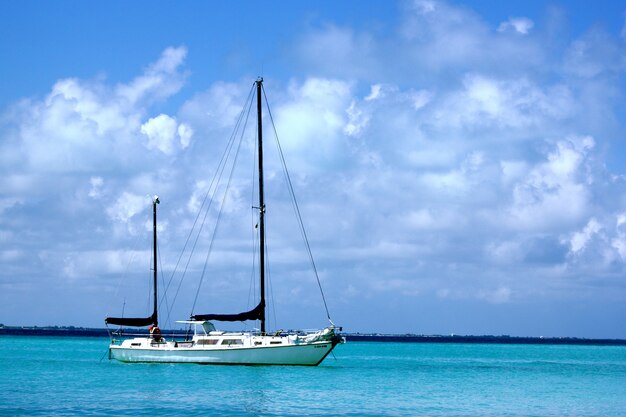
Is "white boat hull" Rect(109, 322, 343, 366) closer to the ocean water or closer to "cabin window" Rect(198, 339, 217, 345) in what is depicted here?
"cabin window" Rect(198, 339, 217, 345)

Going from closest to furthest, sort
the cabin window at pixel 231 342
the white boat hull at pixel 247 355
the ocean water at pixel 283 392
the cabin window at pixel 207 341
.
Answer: the ocean water at pixel 283 392
the white boat hull at pixel 247 355
the cabin window at pixel 231 342
the cabin window at pixel 207 341

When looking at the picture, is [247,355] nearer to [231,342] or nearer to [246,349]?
[246,349]

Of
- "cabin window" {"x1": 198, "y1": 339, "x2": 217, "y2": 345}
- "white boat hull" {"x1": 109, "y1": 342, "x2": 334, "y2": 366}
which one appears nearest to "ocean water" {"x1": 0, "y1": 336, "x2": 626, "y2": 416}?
"white boat hull" {"x1": 109, "y1": 342, "x2": 334, "y2": 366}

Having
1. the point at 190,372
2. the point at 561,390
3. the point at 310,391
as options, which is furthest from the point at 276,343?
the point at 561,390

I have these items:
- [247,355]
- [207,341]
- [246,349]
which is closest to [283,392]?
[246,349]

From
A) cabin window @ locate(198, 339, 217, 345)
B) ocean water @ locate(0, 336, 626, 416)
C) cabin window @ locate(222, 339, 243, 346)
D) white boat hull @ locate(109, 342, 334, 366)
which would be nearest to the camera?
ocean water @ locate(0, 336, 626, 416)

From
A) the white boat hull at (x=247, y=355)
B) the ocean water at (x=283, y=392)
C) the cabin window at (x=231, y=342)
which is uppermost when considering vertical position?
the cabin window at (x=231, y=342)

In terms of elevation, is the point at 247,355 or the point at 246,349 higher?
the point at 246,349

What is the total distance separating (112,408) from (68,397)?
625cm

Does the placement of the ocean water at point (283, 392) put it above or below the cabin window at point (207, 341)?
below

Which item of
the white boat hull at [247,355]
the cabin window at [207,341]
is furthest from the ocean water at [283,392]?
the cabin window at [207,341]

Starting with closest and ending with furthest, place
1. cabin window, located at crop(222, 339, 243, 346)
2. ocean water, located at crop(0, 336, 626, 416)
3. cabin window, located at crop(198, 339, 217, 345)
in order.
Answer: ocean water, located at crop(0, 336, 626, 416) < cabin window, located at crop(222, 339, 243, 346) < cabin window, located at crop(198, 339, 217, 345)

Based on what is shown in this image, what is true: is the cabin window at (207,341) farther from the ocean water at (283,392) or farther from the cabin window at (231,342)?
the ocean water at (283,392)

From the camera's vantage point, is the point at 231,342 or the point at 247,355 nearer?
the point at 247,355
